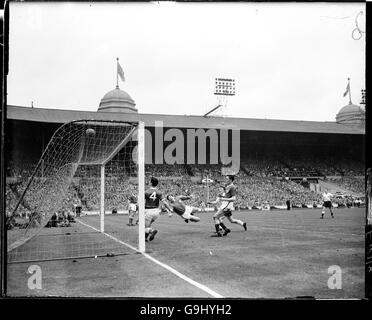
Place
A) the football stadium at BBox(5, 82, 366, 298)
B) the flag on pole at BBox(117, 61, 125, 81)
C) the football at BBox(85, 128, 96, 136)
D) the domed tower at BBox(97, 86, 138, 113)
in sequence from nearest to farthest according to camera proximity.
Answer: the football stadium at BBox(5, 82, 366, 298)
the flag on pole at BBox(117, 61, 125, 81)
the domed tower at BBox(97, 86, 138, 113)
the football at BBox(85, 128, 96, 136)

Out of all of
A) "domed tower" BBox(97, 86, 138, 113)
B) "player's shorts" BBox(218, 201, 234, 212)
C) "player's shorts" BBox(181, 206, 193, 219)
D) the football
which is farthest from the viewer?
"player's shorts" BBox(181, 206, 193, 219)

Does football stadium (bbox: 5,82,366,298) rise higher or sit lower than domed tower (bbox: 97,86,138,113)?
lower

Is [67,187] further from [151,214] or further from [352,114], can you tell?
[352,114]

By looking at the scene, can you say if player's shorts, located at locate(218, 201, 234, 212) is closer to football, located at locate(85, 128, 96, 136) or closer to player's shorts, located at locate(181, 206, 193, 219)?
player's shorts, located at locate(181, 206, 193, 219)

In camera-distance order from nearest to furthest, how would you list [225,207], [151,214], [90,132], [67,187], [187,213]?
[90,132], [151,214], [225,207], [187,213], [67,187]

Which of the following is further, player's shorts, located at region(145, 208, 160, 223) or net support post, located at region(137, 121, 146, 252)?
player's shorts, located at region(145, 208, 160, 223)

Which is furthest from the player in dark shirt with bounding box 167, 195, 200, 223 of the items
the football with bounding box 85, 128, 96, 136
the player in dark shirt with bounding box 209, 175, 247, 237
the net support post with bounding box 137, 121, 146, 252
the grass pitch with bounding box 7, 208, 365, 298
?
the football with bounding box 85, 128, 96, 136

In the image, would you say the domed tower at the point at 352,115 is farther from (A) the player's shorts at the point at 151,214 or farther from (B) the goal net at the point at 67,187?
(A) the player's shorts at the point at 151,214

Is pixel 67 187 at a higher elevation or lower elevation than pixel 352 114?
lower

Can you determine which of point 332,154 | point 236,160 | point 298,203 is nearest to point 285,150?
point 332,154

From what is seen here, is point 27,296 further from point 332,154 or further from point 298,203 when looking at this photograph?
point 298,203

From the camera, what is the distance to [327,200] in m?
15.5

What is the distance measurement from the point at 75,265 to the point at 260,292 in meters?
2.71

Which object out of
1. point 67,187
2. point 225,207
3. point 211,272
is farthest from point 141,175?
point 67,187
